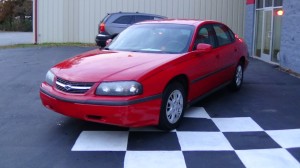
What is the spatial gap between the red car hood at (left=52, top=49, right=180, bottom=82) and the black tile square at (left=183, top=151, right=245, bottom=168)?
1158mm

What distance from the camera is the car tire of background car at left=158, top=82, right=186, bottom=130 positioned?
545 cm

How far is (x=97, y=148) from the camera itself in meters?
5.03

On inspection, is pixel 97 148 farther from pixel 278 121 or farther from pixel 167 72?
pixel 278 121

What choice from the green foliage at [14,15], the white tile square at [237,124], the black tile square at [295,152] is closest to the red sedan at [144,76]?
the white tile square at [237,124]

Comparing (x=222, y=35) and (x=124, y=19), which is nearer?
(x=222, y=35)

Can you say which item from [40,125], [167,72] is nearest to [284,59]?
[167,72]

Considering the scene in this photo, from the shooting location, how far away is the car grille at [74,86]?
16.8 ft

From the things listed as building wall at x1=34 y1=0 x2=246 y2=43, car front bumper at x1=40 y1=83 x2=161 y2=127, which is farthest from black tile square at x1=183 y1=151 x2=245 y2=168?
building wall at x1=34 y1=0 x2=246 y2=43

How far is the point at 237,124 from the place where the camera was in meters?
6.16

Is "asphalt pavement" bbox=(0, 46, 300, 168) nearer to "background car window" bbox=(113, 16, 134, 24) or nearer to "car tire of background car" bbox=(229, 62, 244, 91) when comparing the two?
"car tire of background car" bbox=(229, 62, 244, 91)

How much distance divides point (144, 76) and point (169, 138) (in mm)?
923

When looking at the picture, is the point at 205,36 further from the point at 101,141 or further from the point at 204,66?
the point at 101,141

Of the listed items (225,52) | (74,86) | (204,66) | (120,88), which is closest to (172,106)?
(120,88)

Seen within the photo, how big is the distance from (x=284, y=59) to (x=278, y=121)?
621 centimetres
